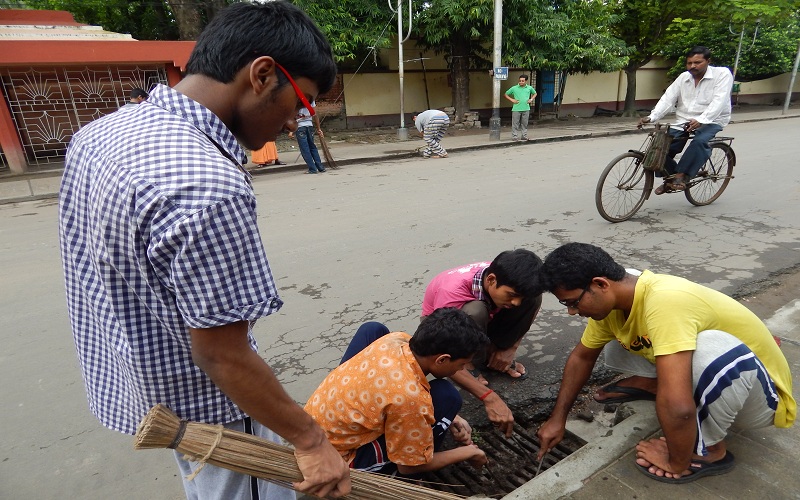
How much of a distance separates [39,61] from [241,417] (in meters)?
10.0

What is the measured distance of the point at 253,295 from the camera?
35.6 inches

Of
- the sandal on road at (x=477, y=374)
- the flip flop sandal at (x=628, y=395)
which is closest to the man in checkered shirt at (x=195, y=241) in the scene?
the sandal on road at (x=477, y=374)

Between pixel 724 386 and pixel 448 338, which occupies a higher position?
pixel 448 338

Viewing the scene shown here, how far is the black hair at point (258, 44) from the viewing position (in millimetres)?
991

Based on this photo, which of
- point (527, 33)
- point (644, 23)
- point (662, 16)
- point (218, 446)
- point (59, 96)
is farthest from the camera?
point (644, 23)

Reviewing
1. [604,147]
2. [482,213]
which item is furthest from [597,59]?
[482,213]

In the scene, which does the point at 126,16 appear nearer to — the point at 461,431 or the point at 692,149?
the point at 692,149

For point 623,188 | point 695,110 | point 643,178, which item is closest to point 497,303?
point 623,188

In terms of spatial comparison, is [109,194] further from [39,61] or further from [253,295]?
[39,61]

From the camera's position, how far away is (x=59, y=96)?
973 cm

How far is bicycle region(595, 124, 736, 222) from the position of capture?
4.92 metres

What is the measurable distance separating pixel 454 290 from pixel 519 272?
1.14 ft

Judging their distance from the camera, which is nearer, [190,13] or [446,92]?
[190,13]

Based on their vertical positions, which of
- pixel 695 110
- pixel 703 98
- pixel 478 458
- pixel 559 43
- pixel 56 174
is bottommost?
pixel 56 174
